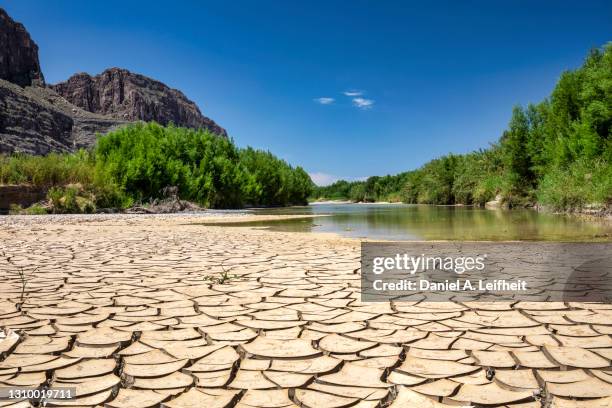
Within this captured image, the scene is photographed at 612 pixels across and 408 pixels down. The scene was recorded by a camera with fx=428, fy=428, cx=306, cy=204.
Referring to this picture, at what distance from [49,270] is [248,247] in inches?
119

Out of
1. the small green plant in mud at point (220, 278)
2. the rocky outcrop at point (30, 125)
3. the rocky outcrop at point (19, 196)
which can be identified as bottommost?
the small green plant in mud at point (220, 278)

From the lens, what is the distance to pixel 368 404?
5.72 ft

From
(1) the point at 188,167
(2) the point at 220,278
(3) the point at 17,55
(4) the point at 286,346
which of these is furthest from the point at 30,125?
(4) the point at 286,346

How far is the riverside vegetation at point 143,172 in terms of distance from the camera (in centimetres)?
1977

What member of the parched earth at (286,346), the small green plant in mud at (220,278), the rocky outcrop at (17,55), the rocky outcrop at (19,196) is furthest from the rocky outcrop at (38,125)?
the parched earth at (286,346)

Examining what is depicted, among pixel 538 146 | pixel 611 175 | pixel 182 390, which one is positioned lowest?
pixel 182 390

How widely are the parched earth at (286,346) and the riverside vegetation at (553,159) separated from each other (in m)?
16.9

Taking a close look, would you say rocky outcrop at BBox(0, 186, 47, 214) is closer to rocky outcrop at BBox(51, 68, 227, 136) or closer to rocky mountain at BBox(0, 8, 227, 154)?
rocky mountain at BBox(0, 8, 227, 154)

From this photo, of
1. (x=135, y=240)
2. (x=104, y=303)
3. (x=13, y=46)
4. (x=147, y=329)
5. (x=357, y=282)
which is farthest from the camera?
(x=13, y=46)

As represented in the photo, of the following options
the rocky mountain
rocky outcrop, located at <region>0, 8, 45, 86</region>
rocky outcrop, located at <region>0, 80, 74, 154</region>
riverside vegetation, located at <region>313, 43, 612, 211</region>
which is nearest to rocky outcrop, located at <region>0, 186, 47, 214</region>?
riverside vegetation, located at <region>313, 43, 612, 211</region>

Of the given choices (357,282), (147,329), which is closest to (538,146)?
(357,282)

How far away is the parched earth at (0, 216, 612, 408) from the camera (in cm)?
184

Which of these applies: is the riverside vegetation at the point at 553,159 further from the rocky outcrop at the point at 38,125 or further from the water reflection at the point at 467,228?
the rocky outcrop at the point at 38,125

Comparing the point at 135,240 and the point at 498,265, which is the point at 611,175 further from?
the point at 135,240
